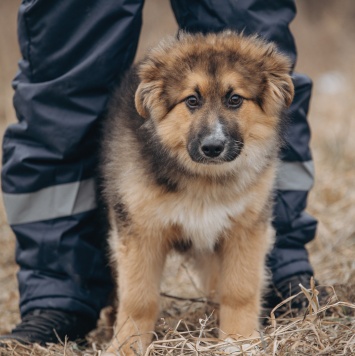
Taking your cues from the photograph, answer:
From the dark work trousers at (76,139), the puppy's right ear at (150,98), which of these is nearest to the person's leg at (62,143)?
the dark work trousers at (76,139)

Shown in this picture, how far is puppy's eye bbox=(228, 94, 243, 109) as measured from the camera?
3203 mm

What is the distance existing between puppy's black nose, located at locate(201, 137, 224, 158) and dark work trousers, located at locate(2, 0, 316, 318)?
768mm

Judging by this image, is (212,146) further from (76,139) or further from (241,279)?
(76,139)

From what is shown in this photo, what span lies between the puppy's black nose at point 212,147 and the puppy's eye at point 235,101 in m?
0.21

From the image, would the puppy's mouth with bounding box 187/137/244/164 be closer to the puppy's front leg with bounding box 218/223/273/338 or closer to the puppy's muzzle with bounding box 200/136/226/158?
the puppy's muzzle with bounding box 200/136/226/158

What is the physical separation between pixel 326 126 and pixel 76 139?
511 cm

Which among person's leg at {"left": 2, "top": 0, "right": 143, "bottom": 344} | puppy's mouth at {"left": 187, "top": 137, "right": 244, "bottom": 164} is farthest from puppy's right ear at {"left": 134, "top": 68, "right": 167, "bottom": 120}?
person's leg at {"left": 2, "top": 0, "right": 143, "bottom": 344}

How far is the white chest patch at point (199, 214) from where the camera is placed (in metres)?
3.27

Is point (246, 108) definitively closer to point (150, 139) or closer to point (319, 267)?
point (150, 139)

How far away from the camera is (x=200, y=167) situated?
10.9ft

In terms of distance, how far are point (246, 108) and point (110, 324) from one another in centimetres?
161

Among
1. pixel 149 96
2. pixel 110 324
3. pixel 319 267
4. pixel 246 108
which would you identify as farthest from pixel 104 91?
pixel 319 267

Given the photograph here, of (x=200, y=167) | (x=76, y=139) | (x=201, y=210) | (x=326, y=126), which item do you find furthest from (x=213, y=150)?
(x=326, y=126)

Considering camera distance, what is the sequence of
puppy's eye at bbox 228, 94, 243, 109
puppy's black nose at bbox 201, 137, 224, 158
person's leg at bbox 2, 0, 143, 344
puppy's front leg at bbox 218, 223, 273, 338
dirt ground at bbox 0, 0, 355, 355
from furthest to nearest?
dirt ground at bbox 0, 0, 355, 355, person's leg at bbox 2, 0, 143, 344, puppy's front leg at bbox 218, 223, 273, 338, puppy's eye at bbox 228, 94, 243, 109, puppy's black nose at bbox 201, 137, 224, 158
